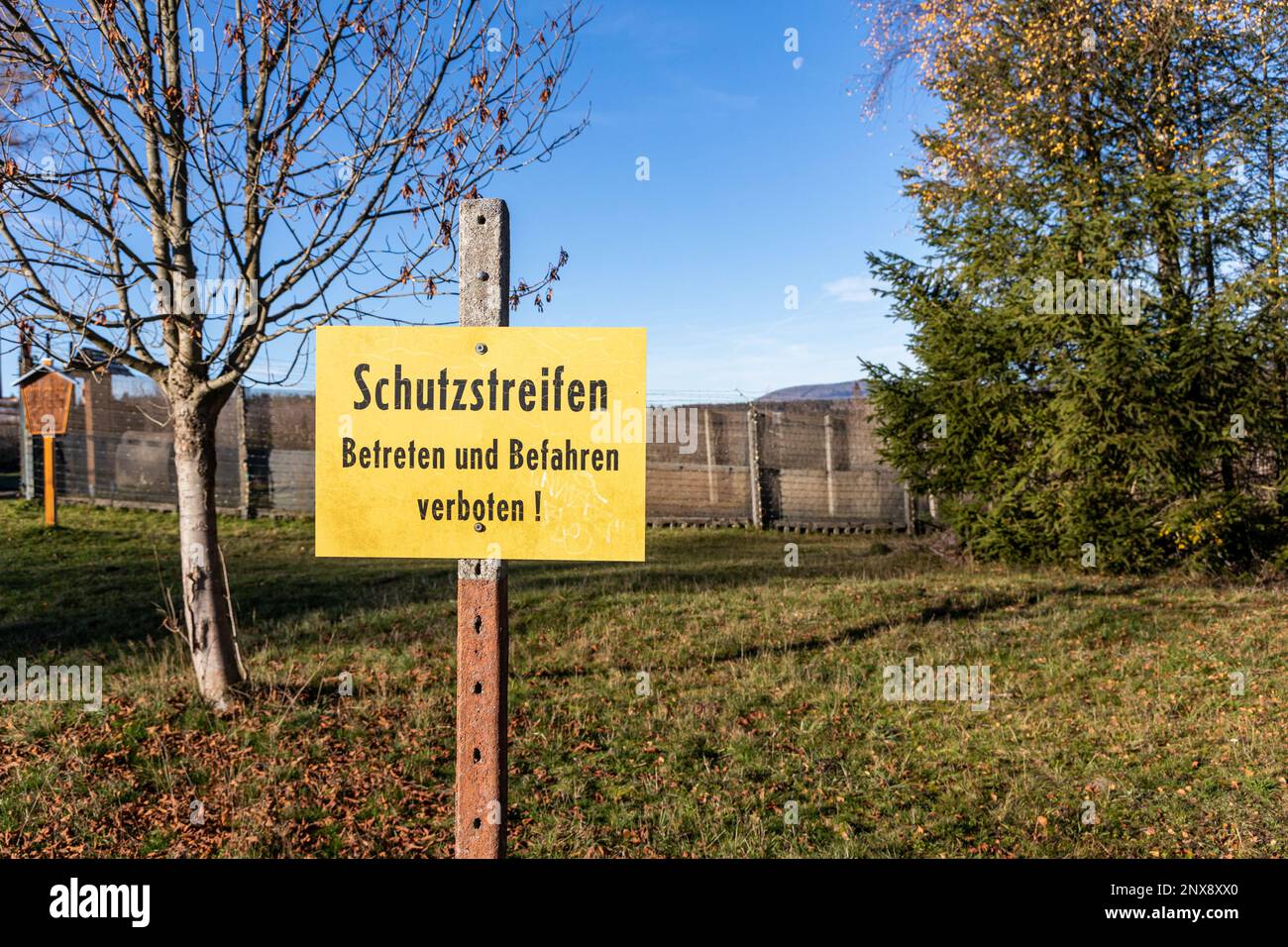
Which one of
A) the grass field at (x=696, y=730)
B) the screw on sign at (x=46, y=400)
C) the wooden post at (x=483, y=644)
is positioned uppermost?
the screw on sign at (x=46, y=400)

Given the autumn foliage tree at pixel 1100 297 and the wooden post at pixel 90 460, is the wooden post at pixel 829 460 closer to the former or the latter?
the autumn foliage tree at pixel 1100 297

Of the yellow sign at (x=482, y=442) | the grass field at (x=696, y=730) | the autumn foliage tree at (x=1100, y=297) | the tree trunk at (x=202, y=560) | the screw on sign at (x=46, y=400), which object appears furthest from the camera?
the screw on sign at (x=46, y=400)

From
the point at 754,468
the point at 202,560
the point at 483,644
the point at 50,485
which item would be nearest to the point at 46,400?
the point at 50,485

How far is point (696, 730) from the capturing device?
5973mm

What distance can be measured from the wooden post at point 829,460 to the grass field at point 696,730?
28.5ft

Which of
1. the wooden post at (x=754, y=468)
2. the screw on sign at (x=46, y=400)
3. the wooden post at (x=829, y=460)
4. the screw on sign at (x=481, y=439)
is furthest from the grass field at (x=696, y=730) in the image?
the wooden post at (x=829, y=460)

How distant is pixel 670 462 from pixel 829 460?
12.1 feet

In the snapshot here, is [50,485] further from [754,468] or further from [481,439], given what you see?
[481,439]

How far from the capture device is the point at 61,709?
5.95 metres

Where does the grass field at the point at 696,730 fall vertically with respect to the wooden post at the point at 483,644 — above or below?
below

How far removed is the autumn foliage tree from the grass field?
1.96 m

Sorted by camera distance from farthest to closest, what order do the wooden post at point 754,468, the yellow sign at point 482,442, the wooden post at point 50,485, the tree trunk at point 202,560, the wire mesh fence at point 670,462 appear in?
the wooden post at point 754,468, the wire mesh fence at point 670,462, the wooden post at point 50,485, the tree trunk at point 202,560, the yellow sign at point 482,442

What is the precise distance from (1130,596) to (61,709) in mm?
11079

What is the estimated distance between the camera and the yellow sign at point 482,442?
2.95 m
